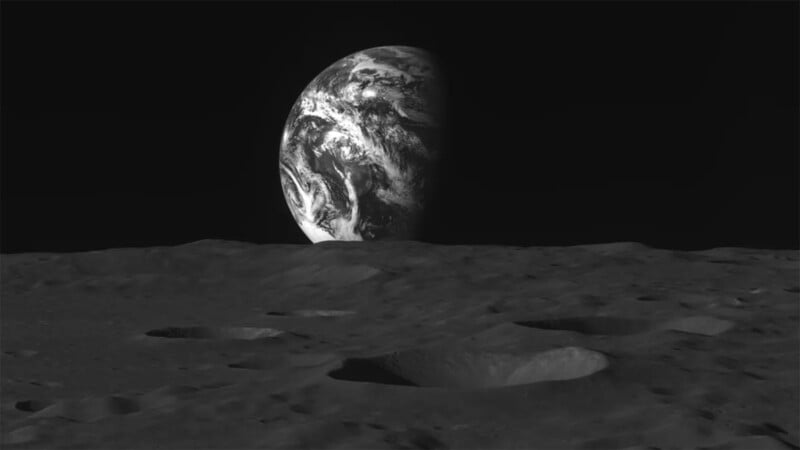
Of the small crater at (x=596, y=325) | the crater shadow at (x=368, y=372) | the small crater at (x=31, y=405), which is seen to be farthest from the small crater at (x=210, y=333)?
the small crater at (x=31, y=405)

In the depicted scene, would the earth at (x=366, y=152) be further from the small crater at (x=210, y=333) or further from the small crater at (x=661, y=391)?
the small crater at (x=661, y=391)

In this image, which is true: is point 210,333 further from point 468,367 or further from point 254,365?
point 468,367

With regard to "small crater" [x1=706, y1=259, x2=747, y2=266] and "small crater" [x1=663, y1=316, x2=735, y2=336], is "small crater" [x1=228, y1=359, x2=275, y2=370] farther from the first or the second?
"small crater" [x1=706, y1=259, x2=747, y2=266]

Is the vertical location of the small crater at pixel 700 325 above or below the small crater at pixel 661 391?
below

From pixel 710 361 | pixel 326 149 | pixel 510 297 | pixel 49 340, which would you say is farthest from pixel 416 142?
pixel 710 361

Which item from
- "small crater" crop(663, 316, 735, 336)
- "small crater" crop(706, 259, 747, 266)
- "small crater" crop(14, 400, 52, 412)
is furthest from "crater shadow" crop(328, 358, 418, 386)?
"small crater" crop(706, 259, 747, 266)

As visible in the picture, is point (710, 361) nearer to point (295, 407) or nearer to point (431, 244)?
point (295, 407)

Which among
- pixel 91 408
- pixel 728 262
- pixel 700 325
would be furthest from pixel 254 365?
pixel 728 262

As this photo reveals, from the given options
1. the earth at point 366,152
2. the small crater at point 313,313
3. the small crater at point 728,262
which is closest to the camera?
the small crater at point 313,313
